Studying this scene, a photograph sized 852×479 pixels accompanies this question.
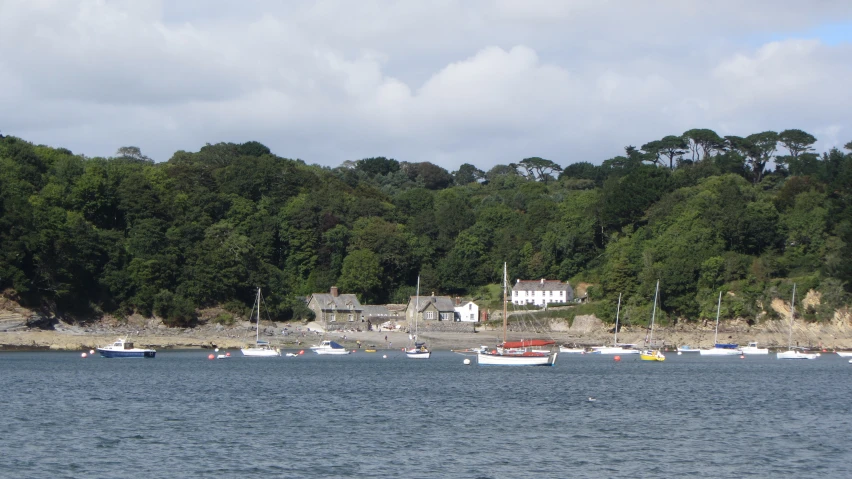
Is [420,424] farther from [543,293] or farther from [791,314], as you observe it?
[543,293]

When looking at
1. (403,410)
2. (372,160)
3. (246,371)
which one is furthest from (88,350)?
(372,160)

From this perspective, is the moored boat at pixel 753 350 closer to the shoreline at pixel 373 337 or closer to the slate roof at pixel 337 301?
the shoreline at pixel 373 337

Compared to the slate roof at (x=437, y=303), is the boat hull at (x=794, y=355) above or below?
below

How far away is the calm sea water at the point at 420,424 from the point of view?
24.2 m

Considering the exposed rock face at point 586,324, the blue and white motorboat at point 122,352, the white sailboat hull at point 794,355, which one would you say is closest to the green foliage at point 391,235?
the exposed rock face at point 586,324

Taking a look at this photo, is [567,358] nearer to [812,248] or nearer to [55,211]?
[812,248]

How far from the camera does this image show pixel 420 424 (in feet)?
105

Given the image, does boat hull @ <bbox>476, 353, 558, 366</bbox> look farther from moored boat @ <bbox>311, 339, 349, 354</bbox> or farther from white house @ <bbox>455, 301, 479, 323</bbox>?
white house @ <bbox>455, 301, 479, 323</bbox>

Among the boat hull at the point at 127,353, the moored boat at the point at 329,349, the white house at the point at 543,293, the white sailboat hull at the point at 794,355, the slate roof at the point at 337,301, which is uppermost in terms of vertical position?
the white house at the point at 543,293

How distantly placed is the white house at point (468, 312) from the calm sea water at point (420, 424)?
3874 centimetres

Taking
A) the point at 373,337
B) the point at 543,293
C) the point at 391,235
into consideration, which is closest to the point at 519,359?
the point at 373,337

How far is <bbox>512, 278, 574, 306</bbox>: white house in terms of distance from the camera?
3819 inches

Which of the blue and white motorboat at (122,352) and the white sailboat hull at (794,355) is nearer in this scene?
the blue and white motorboat at (122,352)

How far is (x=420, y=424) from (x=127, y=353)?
4028 cm
